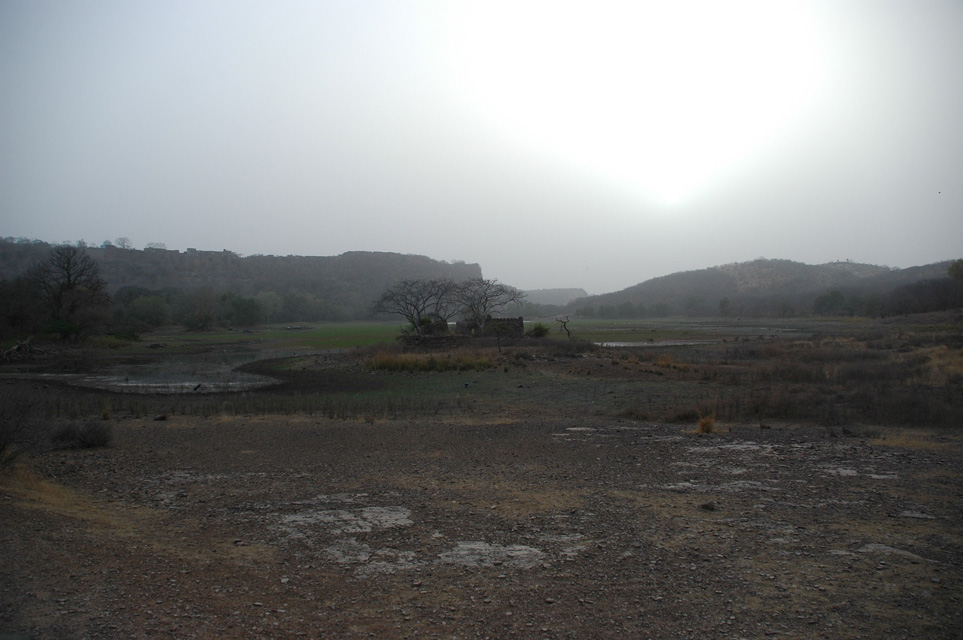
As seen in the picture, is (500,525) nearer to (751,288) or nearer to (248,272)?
(751,288)

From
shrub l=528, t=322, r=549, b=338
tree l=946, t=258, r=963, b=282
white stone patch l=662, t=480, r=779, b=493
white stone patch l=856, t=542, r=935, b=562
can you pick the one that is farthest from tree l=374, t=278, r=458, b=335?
tree l=946, t=258, r=963, b=282

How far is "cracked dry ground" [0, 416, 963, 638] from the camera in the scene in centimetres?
452

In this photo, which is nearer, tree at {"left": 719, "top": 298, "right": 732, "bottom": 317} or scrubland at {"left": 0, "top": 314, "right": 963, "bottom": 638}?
scrubland at {"left": 0, "top": 314, "right": 963, "bottom": 638}

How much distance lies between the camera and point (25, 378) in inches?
1225

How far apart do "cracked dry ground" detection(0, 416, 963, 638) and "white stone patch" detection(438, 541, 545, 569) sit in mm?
33

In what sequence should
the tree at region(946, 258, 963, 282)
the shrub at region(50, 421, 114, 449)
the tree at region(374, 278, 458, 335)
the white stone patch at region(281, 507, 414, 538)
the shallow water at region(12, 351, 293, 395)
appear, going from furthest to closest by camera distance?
the tree at region(946, 258, 963, 282)
the tree at region(374, 278, 458, 335)
the shallow water at region(12, 351, 293, 395)
the shrub at region(50, 421, 114, 449)
the white stone patch at region(281, 507, 414, 538)

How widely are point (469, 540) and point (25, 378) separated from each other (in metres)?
34.3

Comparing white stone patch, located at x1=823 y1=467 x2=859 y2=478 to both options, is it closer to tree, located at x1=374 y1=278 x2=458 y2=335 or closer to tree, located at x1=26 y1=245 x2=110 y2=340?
tree, located at x1=374 y1=278 x2=458 y2=335

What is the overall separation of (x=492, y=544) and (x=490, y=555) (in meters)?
0.32

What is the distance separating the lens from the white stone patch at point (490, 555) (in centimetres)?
573

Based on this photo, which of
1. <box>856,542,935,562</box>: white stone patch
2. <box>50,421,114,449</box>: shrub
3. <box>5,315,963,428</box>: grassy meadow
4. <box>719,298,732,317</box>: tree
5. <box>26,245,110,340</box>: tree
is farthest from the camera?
<box>719,298,732,317</box>: tree

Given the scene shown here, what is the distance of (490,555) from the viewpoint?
595 centimetres

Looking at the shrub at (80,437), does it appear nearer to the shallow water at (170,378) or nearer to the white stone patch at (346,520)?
the white stone patch at (346,520)

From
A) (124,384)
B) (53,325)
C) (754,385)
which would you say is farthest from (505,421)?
(53,325)
